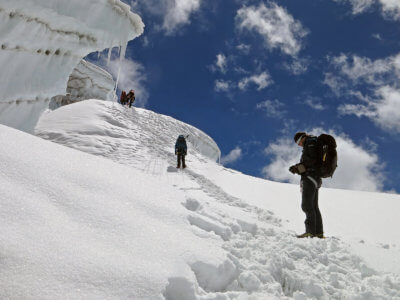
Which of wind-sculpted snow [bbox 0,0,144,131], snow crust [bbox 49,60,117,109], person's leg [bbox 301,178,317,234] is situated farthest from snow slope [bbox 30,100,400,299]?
snow crust [bbox 49,60,117,109]

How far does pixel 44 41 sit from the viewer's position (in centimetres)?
1191

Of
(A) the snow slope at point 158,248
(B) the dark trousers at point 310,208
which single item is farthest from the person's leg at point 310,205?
(A) the snow slope at point 158,248

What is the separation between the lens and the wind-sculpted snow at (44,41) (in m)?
10.8

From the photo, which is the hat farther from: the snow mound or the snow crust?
the snow crust

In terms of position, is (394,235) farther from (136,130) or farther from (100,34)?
(136,130)

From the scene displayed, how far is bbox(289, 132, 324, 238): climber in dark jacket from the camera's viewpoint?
4863 millimetres

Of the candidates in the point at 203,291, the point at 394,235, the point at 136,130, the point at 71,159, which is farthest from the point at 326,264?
the point at 136,130

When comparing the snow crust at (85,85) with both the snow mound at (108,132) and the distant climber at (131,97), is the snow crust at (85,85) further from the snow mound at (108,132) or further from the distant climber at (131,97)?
the snow mound at (108,132)

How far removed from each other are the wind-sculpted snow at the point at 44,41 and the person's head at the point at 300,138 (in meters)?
10.1

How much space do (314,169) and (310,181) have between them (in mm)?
201

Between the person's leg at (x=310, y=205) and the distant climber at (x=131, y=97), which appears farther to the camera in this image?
the distant climber at (x=131, y=97)

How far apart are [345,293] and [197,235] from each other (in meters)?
1.47

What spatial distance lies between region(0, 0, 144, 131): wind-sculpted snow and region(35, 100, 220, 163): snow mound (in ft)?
6.38

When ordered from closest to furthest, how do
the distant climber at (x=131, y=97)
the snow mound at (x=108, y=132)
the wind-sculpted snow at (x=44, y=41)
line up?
1. the wind-sculpted snow at (x=44, y=41)
2. the snow mound at (x=108, y=132)
3. the distant climber at (x=131, y=97)
